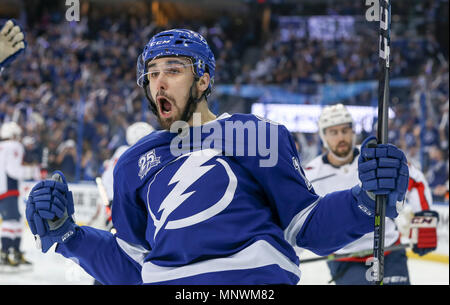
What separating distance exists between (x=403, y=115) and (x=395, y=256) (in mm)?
4225

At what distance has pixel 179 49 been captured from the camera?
1.77 metres

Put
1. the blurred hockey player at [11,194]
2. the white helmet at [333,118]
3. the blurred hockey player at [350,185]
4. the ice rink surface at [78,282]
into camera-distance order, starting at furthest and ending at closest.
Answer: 1. the blurred hockey player at [11,194]
2. the ice rink surface at [78,282]
3. the white helmet at [333,118]
4. the blurred hockey player at [350,185]

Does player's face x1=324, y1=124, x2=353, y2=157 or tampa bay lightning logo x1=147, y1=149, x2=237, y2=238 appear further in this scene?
player's face x1=324, y1=124, x2=353, y2=157

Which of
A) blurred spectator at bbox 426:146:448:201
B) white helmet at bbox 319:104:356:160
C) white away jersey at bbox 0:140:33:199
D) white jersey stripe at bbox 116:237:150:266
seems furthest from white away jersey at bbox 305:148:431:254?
white away jersey at bbox 0:140:33:199

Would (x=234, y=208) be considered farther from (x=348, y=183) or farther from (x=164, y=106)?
(x=348, y=183)

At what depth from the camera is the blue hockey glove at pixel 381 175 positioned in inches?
58.2

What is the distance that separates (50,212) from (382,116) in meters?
0.93

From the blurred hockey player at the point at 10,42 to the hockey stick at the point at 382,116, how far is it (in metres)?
1.53

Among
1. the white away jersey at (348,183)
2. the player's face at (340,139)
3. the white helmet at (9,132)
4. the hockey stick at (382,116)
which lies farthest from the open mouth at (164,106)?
the white helmet at (9,132)

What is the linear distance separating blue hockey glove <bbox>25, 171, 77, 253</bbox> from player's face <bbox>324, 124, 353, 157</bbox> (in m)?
2.37

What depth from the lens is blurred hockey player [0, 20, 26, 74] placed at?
2520mm

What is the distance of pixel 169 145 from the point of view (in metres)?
1.78

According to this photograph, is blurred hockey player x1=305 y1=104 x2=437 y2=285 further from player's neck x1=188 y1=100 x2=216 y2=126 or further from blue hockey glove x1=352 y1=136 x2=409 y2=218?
blue hockey glove x1=352 y1=136 x2=409 y2=218

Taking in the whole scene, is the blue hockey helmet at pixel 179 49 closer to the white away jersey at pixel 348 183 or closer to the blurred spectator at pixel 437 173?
the white away jersey at pixel 348 183
